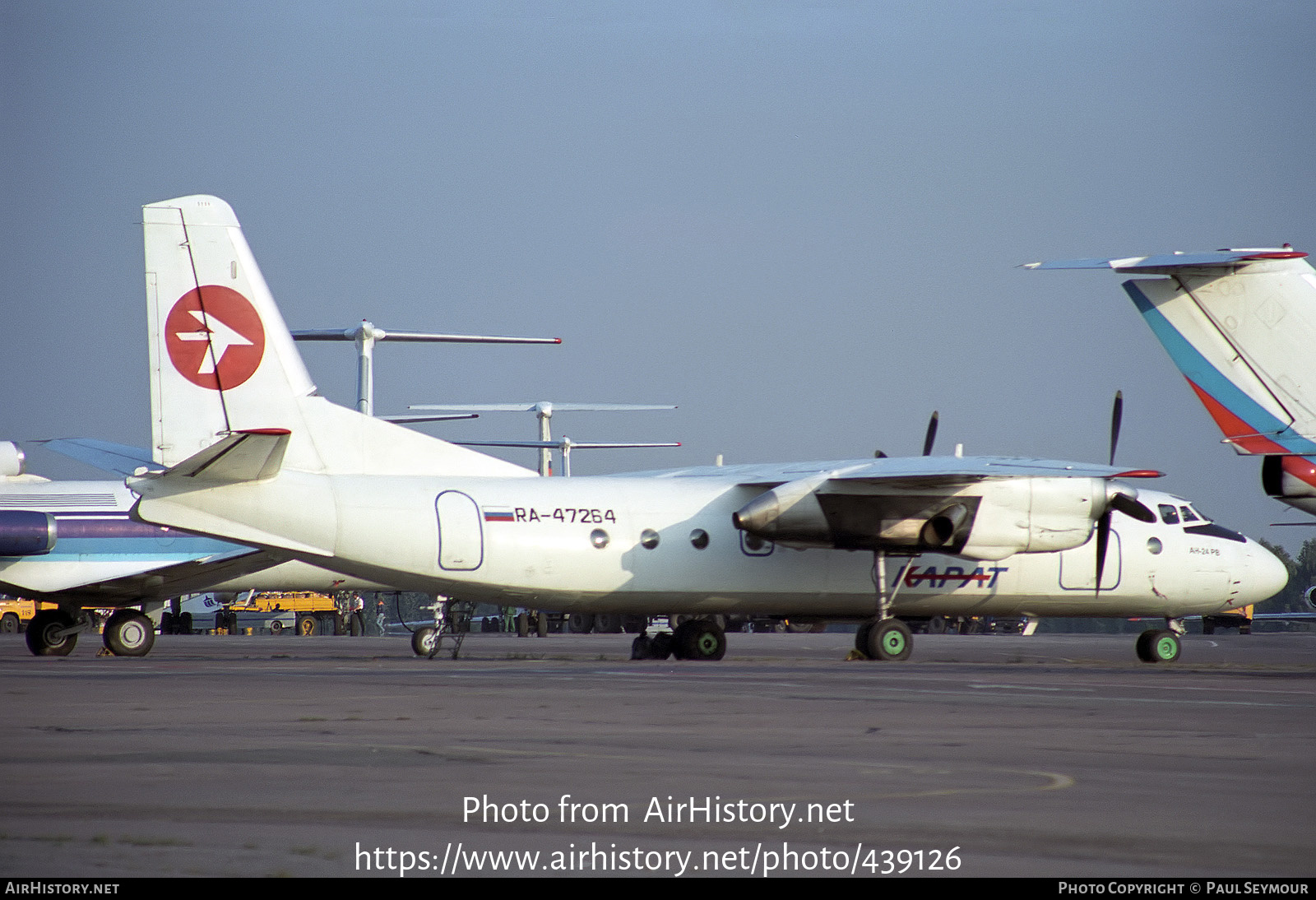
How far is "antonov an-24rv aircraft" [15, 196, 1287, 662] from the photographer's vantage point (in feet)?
68.6

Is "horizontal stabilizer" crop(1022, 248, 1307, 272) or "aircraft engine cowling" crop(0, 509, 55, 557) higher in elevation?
"horizontal stabilizer" crop(1022, 248, 1307, 272)

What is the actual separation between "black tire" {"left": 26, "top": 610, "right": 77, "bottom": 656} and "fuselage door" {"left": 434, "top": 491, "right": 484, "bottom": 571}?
37.4ft

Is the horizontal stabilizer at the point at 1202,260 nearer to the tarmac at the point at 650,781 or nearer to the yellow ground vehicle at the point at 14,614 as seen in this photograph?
the tarmac at the point at 650,781

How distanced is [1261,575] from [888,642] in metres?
8.37

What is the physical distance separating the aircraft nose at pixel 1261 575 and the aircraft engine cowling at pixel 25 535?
2424 cm

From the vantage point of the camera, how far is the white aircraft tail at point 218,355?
68.5ft

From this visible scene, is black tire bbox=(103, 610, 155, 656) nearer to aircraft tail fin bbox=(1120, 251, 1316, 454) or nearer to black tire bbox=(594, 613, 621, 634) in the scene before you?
aircraft tail fin bbox=(1120, 251, 1316, 454)

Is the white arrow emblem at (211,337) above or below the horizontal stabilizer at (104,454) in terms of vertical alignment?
above

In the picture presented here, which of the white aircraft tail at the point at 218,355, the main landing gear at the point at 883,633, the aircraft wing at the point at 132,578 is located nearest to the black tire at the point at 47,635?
the aircraft wing at the point at 132,578

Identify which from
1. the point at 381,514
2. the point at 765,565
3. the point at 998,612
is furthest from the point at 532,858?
the point at 998,612

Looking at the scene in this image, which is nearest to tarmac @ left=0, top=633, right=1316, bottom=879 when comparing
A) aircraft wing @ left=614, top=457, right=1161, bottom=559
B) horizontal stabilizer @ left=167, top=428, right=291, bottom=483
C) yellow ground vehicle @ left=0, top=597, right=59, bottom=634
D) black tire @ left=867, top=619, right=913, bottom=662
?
horizontal stabilizer @ left=167, top=428, right=291, bottom=483

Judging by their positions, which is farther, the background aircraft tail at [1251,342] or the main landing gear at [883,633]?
the main landing gear at [883,633]

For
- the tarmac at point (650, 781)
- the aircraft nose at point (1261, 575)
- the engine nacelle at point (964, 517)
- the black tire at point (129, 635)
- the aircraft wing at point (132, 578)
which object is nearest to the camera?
the tarmac at point (650, 781)

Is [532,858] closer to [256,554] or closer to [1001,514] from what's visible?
[1001,514]
